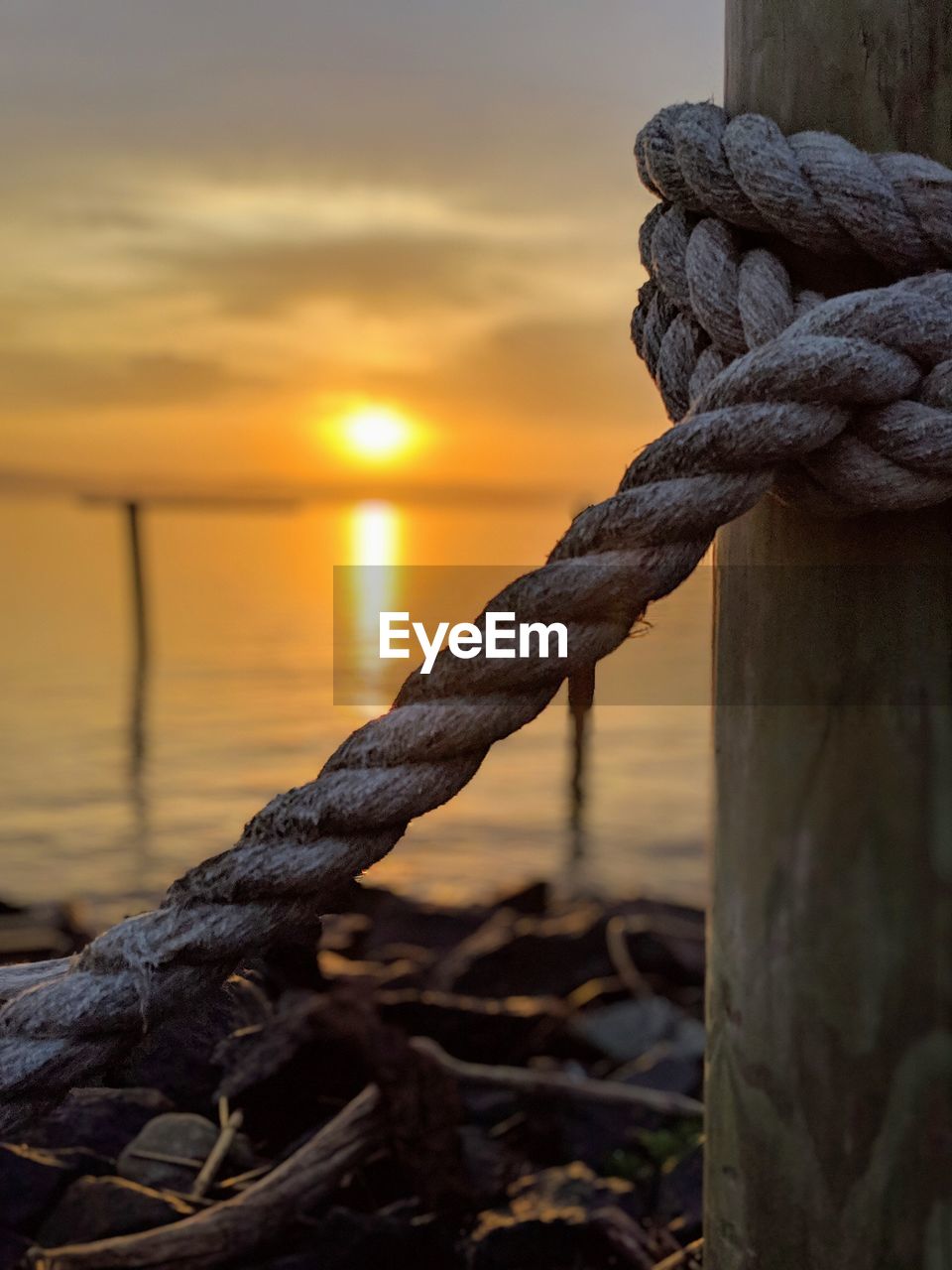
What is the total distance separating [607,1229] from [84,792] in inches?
341

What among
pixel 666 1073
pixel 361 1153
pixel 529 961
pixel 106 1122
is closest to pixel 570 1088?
pixel 666 1073

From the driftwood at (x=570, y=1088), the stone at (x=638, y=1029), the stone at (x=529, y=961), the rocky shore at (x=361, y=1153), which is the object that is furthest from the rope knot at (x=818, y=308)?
the stone at (x=529, y=961)

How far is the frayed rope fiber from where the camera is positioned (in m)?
1.18

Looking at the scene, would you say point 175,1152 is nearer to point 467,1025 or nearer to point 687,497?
point 467,1025

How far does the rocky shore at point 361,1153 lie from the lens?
6.88 ft

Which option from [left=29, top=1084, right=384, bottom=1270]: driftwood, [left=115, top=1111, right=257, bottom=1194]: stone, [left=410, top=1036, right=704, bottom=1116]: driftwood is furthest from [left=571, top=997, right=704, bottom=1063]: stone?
[left=115, top=1111, right=257, bottom=1194]: stone

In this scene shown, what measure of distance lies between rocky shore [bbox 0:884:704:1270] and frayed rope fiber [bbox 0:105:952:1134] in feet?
1.42

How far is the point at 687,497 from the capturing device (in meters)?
1.23

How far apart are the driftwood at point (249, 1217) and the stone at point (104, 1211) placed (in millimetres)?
31

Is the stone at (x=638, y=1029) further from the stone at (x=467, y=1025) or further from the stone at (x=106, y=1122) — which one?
the stone at (x=106, y=1122)

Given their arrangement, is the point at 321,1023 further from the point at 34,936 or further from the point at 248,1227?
the point at 34,936

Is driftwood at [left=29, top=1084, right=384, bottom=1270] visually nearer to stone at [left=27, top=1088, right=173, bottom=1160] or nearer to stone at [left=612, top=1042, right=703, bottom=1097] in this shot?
stone at [left=27, top=1088, right=173, bottom=1160]

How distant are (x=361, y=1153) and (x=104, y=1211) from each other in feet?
1.55

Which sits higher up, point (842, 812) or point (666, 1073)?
point (842, 812)
